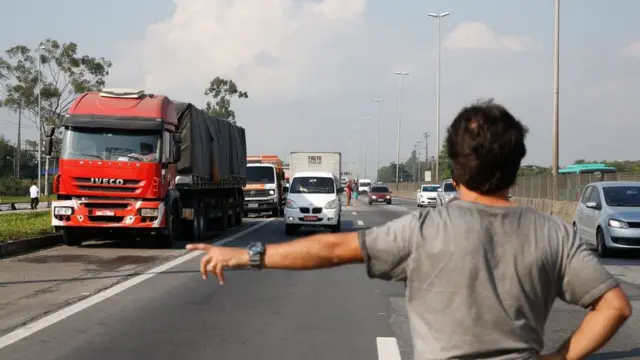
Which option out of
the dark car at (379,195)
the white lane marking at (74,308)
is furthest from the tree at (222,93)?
the white lane marking at (74,308)

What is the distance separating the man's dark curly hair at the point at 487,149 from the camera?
8.70 ft

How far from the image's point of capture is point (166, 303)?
1046 centimetres

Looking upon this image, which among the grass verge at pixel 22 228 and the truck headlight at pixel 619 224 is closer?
the truck headlight at pixel 619 224

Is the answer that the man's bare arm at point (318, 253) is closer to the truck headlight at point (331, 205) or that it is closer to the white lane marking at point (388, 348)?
the white lane marking at point (388, 348)

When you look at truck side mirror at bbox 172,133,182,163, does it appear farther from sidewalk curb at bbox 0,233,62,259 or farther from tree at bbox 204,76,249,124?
tree at bbox 204,76,249,124

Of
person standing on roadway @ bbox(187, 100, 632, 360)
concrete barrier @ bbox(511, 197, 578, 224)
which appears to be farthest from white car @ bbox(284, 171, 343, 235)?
person standing on roadway @ bbox(187, 100, 632, 360)

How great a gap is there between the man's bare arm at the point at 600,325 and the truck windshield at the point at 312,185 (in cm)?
2213

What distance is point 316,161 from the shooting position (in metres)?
42.9

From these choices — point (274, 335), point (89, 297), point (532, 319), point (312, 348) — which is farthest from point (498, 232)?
point (89, 297)

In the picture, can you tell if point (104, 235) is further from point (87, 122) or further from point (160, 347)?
point (160, 347)

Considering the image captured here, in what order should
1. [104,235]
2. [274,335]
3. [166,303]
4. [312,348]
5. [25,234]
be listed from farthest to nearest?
1. [104,235]
2. [25,234]
3. [166,303]
4. [274,335]
5. [312,348]

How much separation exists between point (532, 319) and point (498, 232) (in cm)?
29

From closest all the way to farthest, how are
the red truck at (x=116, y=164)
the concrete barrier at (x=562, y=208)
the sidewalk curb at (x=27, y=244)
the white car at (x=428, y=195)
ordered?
the sidewalk curb at (x=27, y=244) < the red truck at (x=116, y=164) < the concrete barrier at (x=562, y=208) < the white car at (x=428, y=195)

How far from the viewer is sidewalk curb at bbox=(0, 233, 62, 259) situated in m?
16.6
